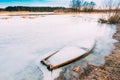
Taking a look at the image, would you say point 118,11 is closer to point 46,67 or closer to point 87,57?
point 87,57

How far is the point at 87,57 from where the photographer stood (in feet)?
13.1

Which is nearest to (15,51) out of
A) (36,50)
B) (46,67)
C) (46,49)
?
(36,50)

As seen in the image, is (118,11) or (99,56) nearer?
(99,56)

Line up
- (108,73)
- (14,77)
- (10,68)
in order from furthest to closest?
1. (10,68)
2. (108,73)
3. (14,77)

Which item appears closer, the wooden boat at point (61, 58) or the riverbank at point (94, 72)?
the riverbank at point (94, 72)

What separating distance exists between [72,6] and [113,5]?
93.3 feet

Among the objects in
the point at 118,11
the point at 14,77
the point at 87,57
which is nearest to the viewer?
the point at 14,77

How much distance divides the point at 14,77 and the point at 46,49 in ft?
6.53

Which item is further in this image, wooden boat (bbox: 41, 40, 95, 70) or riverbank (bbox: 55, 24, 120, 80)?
wooden boat (bbox: 41, 40, 95, 70)

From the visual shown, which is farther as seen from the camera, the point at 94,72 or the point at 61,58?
the point at 61,58

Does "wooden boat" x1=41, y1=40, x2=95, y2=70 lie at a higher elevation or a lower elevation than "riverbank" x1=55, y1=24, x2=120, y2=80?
higher

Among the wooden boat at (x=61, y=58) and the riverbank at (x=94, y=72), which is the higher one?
the wooden boat at (x=61, y=58)

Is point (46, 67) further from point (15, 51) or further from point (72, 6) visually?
point (72, 6)

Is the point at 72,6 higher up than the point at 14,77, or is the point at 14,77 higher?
the point at 72,6
